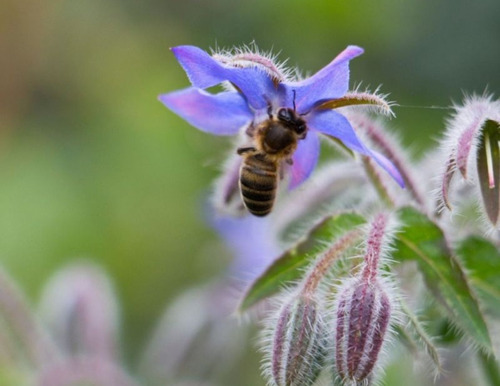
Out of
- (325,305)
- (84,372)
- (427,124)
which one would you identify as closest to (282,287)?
(325,305)

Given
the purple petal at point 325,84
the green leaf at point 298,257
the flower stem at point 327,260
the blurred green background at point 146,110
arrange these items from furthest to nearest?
the blurred green background at point 146,110
the green leaf at point 298,257
the flower stem at point 327,260
the purple petal at point 325,84

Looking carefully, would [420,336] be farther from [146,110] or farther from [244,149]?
[146,110]

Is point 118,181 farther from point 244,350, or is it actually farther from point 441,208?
point 441,208

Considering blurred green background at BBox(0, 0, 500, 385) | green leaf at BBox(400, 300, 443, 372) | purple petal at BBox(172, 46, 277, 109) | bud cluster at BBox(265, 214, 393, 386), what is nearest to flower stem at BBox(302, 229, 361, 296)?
bud cluster at BBox(265, 214, 393, 386)

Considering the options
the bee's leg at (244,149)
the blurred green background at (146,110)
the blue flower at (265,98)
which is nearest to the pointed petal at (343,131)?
the blue flower at (265,98)

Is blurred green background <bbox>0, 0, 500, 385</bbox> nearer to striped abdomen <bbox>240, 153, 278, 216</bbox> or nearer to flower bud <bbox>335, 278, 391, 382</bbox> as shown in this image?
striped abdomen <bbox>240, 153, 278, 216</bbox>

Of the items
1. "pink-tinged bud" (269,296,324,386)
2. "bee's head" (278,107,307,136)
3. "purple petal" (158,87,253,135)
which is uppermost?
"purple petal" (158,87,253,135)

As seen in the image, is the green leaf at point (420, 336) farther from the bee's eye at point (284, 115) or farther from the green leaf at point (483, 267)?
the bee's eye at point (284, 115)
